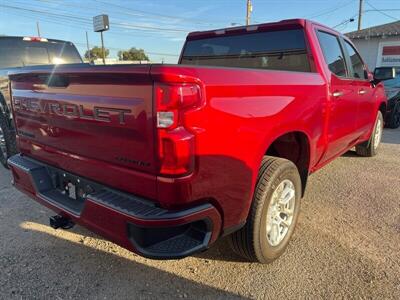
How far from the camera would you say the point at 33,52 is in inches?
240

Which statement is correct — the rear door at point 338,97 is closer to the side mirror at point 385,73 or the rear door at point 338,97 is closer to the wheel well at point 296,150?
the wheel well at point 296,150

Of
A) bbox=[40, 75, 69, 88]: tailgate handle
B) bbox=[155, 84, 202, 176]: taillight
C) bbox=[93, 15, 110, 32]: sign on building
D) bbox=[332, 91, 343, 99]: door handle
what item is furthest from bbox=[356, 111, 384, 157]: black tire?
bbox=[93, 15, 110, 32]: sign on building

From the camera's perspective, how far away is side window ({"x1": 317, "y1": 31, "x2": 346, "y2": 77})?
11.5ft

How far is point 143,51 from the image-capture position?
6294cm

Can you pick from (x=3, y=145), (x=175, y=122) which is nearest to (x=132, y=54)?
(x=3, y=145)

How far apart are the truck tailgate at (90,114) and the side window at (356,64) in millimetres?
3160

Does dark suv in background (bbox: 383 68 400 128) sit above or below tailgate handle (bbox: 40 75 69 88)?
below

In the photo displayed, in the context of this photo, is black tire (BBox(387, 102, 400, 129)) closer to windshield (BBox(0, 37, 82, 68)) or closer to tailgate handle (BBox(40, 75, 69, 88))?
windshield (BBox(0, 37, 82, 68))

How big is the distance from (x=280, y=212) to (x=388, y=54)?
912 inches

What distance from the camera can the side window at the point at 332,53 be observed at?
350cm

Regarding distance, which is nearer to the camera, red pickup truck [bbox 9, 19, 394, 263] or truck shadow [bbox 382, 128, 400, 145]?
red pickup truck [bbox 9, 19, 394, 263]

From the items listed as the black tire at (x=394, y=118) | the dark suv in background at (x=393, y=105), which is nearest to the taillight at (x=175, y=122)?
the dark suv in background at (x=393, y=105)

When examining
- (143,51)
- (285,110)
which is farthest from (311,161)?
(143,51)

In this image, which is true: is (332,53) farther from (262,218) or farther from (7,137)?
(7,137)
